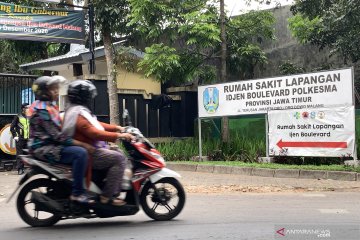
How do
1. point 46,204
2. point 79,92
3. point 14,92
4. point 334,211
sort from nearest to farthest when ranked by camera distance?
point 46,204
point 79,92
point 334,211
point 14,92

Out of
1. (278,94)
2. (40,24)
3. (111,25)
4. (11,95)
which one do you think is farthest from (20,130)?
(278,94)

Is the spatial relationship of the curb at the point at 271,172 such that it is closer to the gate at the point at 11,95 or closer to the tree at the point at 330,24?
the tree at the point at 330,24

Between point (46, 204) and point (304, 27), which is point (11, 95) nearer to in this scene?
point (304, 27)

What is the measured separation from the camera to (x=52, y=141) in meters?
5.46

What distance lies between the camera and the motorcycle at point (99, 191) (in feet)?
17.9

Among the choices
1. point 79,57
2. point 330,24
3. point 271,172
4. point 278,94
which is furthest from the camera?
point 79,57

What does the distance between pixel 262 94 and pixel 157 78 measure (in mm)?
3395

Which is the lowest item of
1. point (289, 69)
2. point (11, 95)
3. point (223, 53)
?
point (11, 95)

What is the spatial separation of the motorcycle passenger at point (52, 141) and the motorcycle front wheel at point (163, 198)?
776 mm

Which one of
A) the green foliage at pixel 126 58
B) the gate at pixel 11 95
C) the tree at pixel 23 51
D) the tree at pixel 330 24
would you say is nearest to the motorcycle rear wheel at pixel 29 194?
the gate at pixel 11 95

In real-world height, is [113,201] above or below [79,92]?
below

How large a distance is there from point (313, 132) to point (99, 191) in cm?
748

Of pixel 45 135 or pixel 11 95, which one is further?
pixel 11 95

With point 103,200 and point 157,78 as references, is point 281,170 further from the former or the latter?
point 103,200
